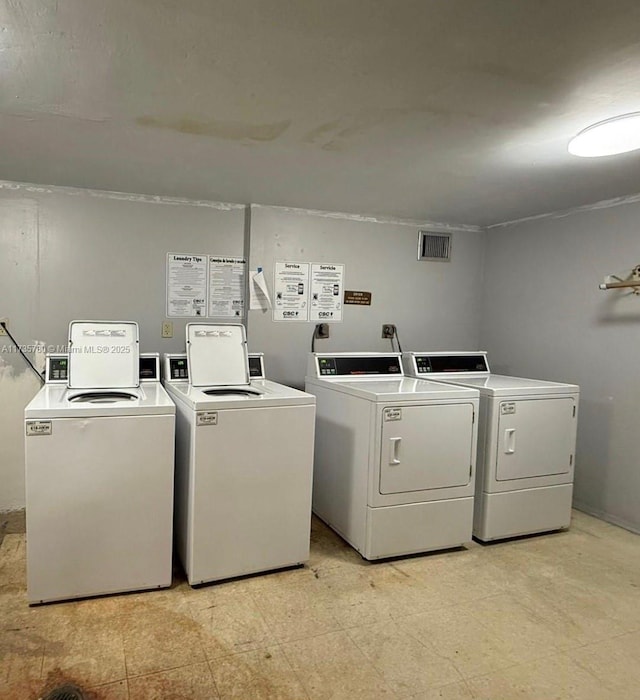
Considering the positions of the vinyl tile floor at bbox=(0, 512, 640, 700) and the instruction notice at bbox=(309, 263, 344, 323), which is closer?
the vinyl tile floor at bbox=(0, 512, 640, 700)

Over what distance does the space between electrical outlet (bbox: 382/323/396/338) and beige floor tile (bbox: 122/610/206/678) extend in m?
2.44

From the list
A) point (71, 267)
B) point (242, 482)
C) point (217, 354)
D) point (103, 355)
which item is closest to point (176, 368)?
point (217, 354)

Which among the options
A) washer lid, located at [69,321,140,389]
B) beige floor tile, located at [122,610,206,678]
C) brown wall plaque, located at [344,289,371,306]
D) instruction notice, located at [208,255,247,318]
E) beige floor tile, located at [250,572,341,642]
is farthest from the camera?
brown wall plaque, located at [344,289,371,306]

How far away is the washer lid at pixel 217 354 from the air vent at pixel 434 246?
1.65 metres

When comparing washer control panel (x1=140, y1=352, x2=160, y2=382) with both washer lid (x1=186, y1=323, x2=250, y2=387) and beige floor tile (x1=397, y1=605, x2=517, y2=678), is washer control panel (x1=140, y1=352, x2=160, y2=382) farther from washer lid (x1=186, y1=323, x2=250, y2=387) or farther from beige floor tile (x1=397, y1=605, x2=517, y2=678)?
beige floor tile (x1=397, y1=605, x2=517, y2=678)

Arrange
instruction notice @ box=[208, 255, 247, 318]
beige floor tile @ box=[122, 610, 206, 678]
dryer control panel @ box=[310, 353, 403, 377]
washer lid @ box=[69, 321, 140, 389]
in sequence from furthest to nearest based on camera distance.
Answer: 1. instruction notice @ box=[208, 255, 247, 318]
2. dryer control panel @ box=[310, 353, 403, 377]
3. washer lid @ box=[69, 321, 140, 389]
4. beige floor tile @ box=[122, 610, 206, 678]

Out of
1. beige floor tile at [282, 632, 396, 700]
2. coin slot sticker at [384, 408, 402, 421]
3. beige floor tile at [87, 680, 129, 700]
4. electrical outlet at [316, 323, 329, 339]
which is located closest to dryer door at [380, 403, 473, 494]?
coin slot sticker at [384, 408, 402, 421]

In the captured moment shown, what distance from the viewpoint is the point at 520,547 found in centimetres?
294

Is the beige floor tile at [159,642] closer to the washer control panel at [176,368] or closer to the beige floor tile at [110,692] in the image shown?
the beige floor tile at [110,692]

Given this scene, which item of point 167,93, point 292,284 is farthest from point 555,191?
point 167,93

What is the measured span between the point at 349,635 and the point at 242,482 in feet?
2.67

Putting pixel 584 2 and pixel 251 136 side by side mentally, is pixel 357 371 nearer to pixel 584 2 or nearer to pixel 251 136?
pixel 251 136

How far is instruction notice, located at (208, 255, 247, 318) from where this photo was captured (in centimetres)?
347

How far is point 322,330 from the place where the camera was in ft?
12.2
